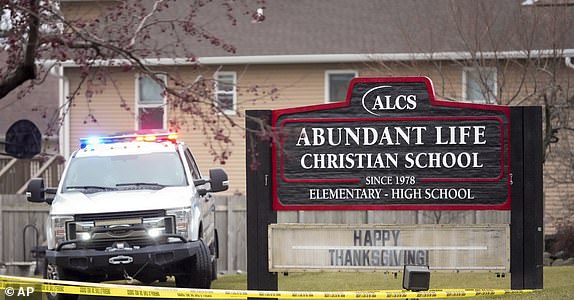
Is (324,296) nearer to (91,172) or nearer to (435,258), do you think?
(435,258)

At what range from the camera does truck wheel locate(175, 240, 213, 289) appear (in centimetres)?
1311

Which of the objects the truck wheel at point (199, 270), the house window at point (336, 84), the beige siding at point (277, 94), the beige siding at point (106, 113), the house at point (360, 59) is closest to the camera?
the truck wheel at point (199, 270)

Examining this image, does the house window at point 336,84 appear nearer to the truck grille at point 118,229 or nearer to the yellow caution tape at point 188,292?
the truck grille at point 118,229

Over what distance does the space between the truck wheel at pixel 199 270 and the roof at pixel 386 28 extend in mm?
8042

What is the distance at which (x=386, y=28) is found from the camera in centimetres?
2372

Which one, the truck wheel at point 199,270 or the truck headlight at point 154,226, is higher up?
the truck headlight at point 154,226

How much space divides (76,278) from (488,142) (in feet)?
19.1

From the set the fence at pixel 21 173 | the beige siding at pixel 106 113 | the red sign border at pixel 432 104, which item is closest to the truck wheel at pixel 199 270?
the red sign border at pixel 432 104

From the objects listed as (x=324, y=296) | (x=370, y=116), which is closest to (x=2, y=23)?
(x=370, y=116)

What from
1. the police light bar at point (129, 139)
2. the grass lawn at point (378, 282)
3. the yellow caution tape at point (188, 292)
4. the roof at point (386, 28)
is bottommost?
the grass lawn at point (378, 282)

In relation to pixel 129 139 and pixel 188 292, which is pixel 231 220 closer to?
pixel 129 139

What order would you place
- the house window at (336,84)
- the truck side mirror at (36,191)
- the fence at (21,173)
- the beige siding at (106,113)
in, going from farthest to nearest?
the fence at (21,173), the beige siding at (106,113), the house window at (336,84), the truck side mirror at (36,191)

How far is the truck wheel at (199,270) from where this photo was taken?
43.0ft

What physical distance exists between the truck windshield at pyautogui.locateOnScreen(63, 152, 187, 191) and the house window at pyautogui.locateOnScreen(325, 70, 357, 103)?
10421 millimetres
